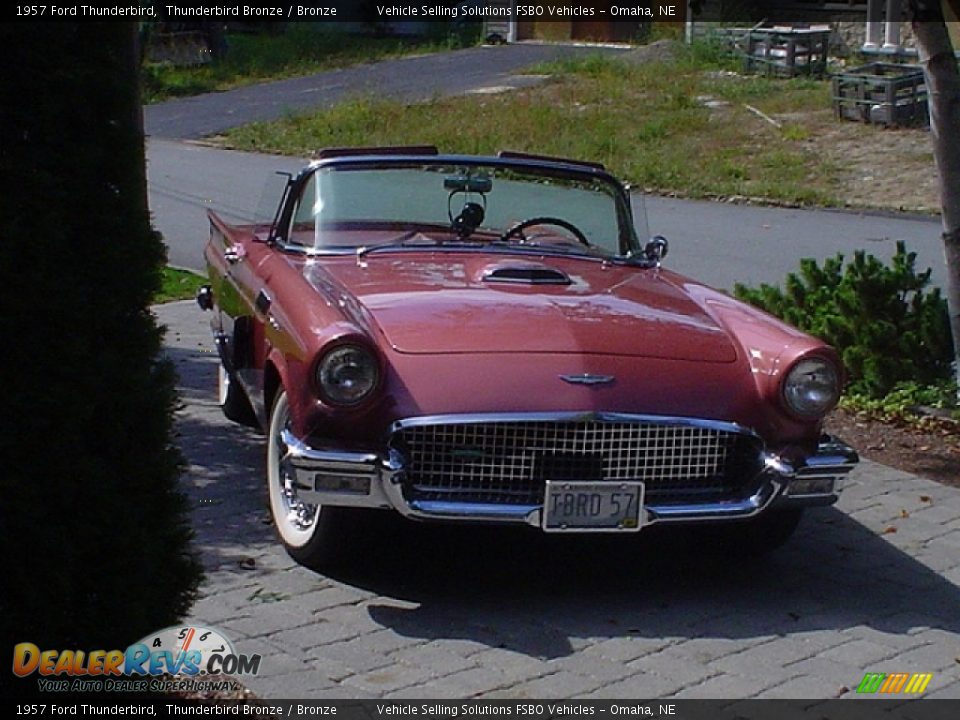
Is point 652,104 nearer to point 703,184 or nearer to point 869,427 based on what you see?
point 703,184

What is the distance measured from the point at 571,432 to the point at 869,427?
3.33 m

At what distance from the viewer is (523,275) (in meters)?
6.14

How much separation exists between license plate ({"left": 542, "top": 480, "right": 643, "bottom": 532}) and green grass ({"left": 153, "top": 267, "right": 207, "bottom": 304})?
6.45 m

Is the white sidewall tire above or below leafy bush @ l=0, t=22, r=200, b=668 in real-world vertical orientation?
below

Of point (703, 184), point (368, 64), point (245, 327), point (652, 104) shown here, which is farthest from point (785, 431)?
point (368, 64)

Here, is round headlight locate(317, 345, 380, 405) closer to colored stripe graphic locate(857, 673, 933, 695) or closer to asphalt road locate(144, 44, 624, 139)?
colored stripe graphic locate(857, 673, 933, 695)

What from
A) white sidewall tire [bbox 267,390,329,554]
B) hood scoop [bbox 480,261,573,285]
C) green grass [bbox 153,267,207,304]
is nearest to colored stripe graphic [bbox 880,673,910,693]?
white sidewall tire [bbox 267,390,329,554]

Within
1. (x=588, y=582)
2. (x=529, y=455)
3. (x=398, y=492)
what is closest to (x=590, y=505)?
(x=529, y=455)

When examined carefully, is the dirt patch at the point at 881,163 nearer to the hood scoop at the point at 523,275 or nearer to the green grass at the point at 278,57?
the hood scoop at the point at 523,275

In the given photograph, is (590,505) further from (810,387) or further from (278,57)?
(278,57)

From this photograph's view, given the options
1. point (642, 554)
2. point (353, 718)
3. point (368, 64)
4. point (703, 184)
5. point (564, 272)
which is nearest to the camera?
point (353, 718)

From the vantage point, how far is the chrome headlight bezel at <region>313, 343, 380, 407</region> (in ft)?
16.8

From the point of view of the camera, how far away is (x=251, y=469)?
22.6 ft

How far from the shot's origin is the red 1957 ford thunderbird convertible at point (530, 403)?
507 centimetres
